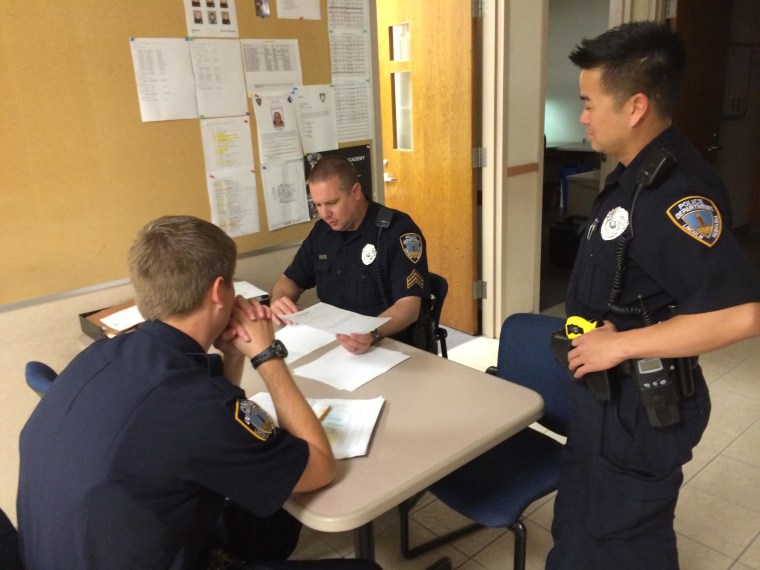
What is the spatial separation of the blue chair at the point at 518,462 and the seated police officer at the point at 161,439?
22.8 inches

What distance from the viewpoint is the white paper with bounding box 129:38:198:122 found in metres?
2.19

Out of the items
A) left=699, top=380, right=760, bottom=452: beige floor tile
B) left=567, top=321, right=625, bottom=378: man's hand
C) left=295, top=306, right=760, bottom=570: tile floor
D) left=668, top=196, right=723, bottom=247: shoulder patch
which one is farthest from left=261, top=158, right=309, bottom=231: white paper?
left=699, top=380, right=760, bottom=452: beige floor tile

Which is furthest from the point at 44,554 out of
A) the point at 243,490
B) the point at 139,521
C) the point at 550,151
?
the point at 550,151

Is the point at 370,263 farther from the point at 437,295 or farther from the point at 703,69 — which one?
the point at 703,69

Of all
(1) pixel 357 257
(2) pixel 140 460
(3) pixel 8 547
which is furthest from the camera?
(1) pixel 357 257

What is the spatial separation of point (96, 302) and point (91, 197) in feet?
1.28

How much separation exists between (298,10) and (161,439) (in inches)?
81.8

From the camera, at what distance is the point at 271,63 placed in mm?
2506

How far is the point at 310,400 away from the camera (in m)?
1.54

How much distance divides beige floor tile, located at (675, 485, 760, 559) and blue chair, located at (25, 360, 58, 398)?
6.82 feet

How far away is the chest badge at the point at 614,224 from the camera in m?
1.32

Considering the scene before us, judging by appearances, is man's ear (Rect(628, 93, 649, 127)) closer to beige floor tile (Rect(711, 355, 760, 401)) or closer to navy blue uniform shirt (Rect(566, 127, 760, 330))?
navy blue uniform shirt (Rect(566, 127, 760, 330))

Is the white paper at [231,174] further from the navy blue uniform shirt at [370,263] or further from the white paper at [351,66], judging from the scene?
the white paper at [351,66]

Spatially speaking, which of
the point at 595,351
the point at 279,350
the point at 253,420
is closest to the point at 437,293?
the point at 595,351
